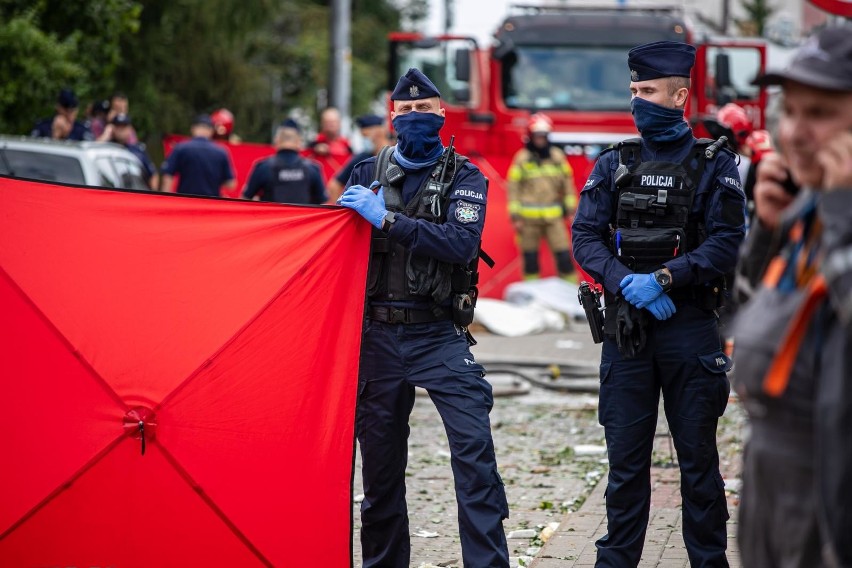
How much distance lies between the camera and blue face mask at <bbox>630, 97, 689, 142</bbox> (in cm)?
546

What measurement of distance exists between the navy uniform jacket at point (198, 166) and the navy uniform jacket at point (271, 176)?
1.40 meters

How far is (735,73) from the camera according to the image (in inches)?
794

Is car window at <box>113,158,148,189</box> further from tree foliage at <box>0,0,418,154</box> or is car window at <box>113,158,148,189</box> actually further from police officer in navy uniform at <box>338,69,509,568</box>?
police officer in navy uniform at <box>338,69,509,568</box>

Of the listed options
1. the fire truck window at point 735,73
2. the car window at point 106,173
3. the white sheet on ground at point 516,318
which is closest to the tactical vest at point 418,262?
the car window at point 106,173

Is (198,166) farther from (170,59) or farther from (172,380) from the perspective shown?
(170,59)

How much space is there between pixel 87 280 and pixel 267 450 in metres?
0.93

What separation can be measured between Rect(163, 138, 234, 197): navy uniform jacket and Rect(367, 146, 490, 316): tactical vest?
346 inches

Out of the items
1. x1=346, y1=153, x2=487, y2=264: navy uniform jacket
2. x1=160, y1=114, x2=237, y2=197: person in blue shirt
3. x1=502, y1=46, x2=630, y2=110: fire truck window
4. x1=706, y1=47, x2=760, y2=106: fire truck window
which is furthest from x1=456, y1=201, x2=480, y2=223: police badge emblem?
x1=706, y1=47, x2=760, y2=106: fire truck window

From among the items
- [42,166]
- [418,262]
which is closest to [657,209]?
[418,262]

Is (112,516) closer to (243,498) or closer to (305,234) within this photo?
(243,498)

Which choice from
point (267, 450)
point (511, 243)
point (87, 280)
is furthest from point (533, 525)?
point (511, 243)

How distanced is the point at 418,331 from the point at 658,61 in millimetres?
1410

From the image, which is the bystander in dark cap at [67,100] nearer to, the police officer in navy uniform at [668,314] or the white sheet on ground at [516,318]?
the white sheet on ground at [516,318]

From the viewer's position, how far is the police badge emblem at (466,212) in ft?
18.0
